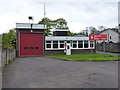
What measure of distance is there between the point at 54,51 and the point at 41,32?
4.34m

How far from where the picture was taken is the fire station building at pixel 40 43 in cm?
2255

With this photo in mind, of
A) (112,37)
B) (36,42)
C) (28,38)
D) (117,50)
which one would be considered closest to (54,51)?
(36,42)

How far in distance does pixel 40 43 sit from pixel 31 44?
65.3 inches

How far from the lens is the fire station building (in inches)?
888

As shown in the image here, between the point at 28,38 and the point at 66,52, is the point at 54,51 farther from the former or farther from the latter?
the point at 28,38

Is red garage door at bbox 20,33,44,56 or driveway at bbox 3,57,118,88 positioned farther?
red garage door at bbox 20,33,44,56

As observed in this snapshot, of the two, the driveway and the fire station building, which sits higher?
the fire station building

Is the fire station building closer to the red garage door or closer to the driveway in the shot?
the red garage door

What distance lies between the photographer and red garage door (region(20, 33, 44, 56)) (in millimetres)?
22484

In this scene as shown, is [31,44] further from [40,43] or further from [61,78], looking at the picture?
[61,78]

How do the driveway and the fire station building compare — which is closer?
the driveway

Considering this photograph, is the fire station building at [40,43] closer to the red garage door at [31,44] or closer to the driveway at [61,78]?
the red garage door at [31,44]

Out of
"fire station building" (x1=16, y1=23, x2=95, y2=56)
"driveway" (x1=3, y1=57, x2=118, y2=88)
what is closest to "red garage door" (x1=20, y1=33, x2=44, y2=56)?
"fire station building" (x1=16, y1=23, x2=95, y2=56)

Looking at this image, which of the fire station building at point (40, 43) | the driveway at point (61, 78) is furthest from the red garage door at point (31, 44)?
the driveway at point (61, 78)
